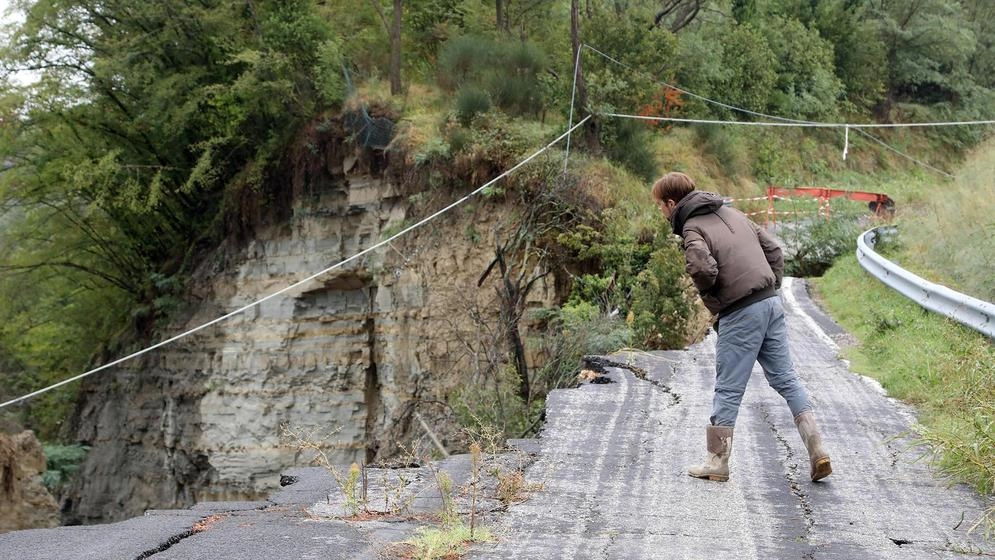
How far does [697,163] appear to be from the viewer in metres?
20.6

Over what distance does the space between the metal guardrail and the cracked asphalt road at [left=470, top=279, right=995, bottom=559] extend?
3.91ft

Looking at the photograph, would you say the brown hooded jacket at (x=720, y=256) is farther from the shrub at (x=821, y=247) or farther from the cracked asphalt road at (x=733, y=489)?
the shrub at (x=821, y=247)

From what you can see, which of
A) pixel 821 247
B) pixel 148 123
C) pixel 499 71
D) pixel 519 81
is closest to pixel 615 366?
pixel 519 81

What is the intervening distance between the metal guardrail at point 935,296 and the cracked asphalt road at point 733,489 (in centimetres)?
119

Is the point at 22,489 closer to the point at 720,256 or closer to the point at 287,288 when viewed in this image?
the point at 287,288

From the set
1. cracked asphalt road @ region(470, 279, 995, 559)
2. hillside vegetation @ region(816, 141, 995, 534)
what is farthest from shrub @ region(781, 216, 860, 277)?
cracked asphalt road @ region(470, 279, 995, 559)

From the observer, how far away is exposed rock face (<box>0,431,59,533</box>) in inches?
697

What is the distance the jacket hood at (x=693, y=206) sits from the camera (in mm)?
5723

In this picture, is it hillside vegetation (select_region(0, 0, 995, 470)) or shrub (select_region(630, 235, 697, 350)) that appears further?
hillside vegetation (select_region(0, 0, 995, 470))

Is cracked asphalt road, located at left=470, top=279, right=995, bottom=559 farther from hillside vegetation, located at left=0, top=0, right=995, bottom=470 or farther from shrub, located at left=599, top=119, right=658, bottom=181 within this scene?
shrub, located at left=599, top=119, right=658, bottom=181

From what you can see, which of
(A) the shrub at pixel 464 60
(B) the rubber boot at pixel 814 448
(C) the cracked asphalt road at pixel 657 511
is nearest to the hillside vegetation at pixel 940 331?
(C) the cracked asphalt road at pixel 657 511

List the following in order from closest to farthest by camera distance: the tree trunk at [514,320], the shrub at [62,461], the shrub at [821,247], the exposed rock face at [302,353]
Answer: the tree trunk at [514,320], the exposed rock face at [302,353], the shrub at [821,247], the shrub at [62,461]

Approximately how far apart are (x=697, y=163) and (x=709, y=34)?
7574 millimetres

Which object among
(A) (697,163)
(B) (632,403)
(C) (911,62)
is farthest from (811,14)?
(B) (632,403)
